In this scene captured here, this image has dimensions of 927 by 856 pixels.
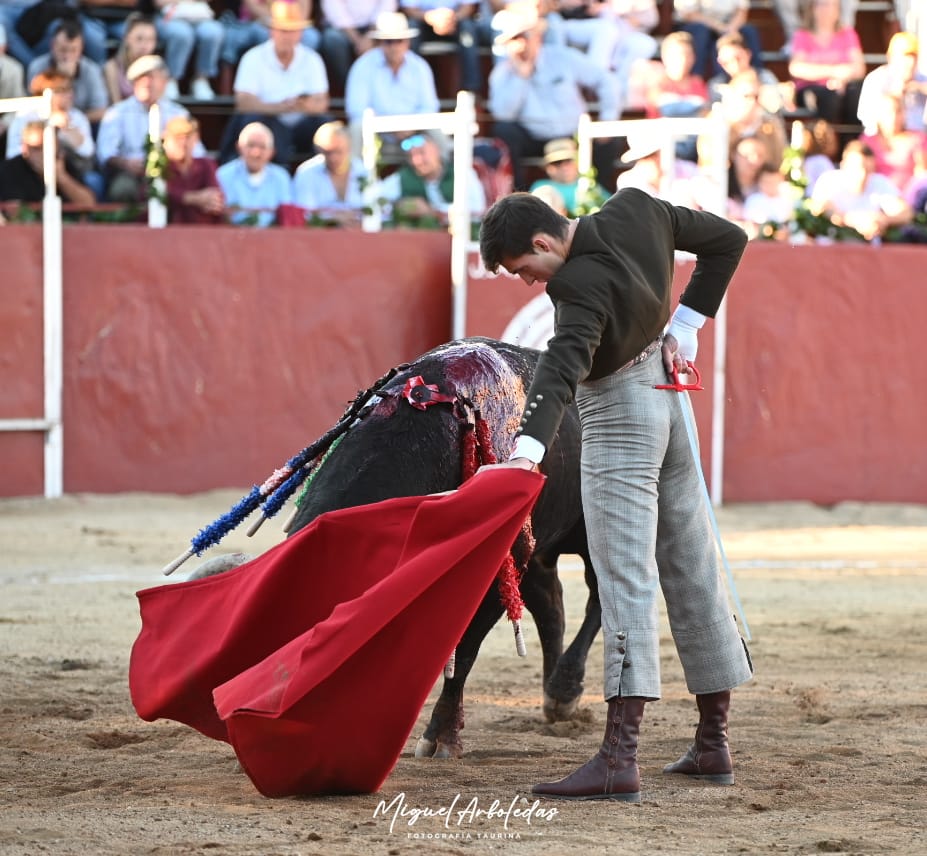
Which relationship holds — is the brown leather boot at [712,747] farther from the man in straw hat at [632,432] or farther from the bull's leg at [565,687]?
the bull's leg at [565,687]

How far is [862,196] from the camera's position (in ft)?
36.1

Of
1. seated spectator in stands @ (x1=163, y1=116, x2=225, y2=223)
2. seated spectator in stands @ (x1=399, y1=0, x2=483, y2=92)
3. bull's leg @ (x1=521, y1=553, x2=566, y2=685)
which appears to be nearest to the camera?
bull's leg @ (x1=521, y1=553, x2=566, y2=685)

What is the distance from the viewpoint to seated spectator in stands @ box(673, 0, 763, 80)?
12188 millimetres

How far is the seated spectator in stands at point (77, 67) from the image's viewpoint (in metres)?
10.1

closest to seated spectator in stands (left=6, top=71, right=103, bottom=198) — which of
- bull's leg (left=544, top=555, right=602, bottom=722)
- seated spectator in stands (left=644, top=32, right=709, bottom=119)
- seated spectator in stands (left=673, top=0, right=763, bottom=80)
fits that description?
seated spectator in stands (left=644, top=32, right=709, bottom=119)

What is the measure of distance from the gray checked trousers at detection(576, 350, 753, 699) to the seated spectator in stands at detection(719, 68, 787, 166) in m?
7.48

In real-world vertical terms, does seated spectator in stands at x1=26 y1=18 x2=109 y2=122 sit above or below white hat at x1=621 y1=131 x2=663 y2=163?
above

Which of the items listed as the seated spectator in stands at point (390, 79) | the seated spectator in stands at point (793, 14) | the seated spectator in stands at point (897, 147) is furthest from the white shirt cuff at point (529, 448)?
the seated spectator in stands at point (793, 14)

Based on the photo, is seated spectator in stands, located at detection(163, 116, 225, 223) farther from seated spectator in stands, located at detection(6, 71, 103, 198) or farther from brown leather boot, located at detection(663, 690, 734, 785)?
brown leather boot, located at detection(663, 690, 734, 785)

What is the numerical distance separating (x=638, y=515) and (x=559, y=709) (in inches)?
47.2

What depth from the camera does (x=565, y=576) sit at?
25.3ft

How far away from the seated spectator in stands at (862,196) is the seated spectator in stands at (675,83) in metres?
1.05

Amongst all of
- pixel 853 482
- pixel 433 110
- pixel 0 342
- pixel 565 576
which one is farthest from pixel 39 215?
pixel 853 482

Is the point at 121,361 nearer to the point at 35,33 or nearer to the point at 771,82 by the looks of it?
the point at 35,33
